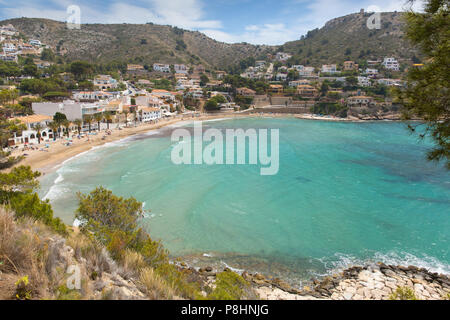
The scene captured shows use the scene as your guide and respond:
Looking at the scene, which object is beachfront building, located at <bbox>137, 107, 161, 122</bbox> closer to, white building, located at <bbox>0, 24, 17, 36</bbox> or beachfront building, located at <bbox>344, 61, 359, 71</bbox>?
beachfront building, located at <bbox>344, 61, 359, 71</bbox>

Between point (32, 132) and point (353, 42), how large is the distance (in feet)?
428

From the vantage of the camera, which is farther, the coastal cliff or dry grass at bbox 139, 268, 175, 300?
dry grass at bbox 139, 268, 175, 300

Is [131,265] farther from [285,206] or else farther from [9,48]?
[9,48]

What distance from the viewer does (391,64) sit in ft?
300

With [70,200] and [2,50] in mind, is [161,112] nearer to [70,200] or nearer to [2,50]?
[70,200]

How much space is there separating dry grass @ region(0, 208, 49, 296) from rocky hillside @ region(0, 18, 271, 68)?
114m

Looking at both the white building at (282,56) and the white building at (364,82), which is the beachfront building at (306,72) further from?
the white building at (282,56)

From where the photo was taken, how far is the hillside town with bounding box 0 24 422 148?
38.8 metres

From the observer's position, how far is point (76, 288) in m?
4.16

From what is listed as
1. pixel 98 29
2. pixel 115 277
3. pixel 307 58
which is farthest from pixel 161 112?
pixel 98 29

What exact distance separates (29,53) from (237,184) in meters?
106

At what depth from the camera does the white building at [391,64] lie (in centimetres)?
9075

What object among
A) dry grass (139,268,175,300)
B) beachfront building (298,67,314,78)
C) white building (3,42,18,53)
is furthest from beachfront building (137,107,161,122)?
white building (3,42,18,53)

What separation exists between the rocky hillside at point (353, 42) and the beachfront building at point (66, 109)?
3974 inches
